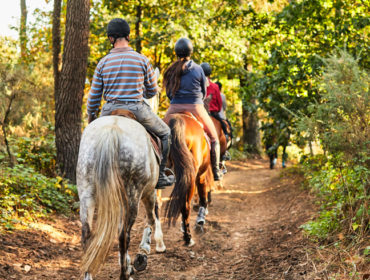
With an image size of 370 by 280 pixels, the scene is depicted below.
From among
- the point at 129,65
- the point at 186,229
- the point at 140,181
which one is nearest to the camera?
the point at 140,181

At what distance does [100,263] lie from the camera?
13.5 ft

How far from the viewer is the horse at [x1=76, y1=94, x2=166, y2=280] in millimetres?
4133

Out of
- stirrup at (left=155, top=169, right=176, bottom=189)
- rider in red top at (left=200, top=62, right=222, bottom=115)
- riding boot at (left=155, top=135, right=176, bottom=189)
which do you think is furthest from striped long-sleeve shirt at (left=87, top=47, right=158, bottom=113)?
rider in red top at (left=200, top=62, right=222, bottom=115)

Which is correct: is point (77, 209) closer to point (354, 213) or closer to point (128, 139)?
point (128, 139)

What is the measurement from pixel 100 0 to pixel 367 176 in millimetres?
13486

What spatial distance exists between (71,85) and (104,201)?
5.50m

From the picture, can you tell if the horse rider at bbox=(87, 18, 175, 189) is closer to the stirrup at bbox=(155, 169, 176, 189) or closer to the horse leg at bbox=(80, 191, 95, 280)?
the stirrup at bbox=(155, 169, 176, 189)

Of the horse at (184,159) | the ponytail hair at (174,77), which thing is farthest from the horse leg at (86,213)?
the ponytail hair at (174,77)

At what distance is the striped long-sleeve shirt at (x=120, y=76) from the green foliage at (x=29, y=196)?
272cm

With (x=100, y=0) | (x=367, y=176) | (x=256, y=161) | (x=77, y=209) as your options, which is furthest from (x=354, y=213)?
(x=256, y=161)

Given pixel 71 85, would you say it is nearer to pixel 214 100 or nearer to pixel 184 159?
pixel 214 100

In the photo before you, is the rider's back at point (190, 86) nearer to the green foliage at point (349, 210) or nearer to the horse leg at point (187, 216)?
the horse leg at point (187, 216)

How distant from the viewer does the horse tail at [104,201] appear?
13.4 ft

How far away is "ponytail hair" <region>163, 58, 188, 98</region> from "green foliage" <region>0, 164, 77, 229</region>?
3.05 meters
